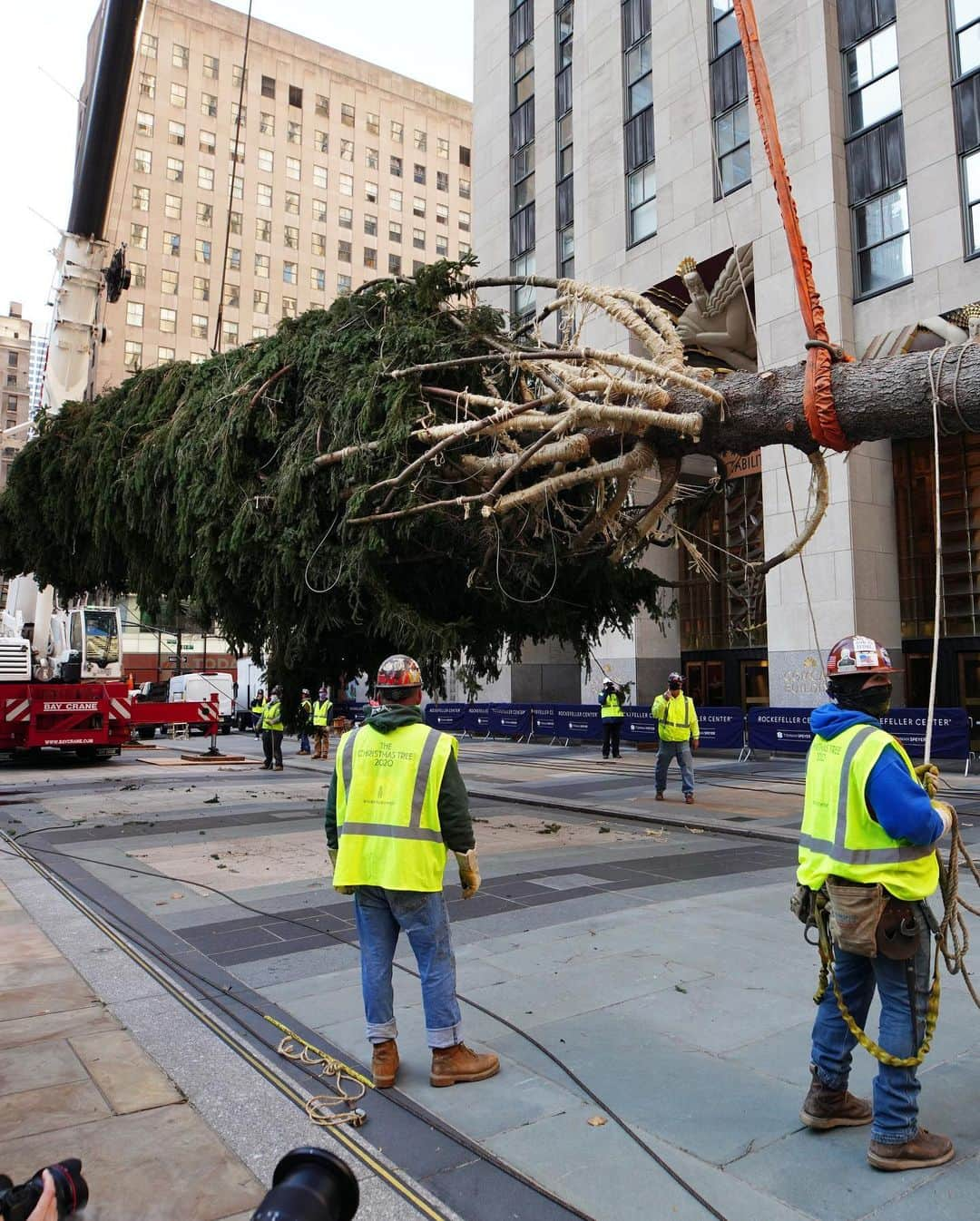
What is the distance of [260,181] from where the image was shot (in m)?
66.7

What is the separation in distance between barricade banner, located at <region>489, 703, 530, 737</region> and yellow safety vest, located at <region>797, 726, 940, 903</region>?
961 inches

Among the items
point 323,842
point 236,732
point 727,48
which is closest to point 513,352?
point 323,842

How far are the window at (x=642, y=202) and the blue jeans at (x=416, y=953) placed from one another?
25.1 m

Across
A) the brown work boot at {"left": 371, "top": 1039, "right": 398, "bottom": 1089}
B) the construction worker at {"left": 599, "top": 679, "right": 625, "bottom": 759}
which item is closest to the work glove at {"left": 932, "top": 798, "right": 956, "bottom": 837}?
the brown work boot at {"left": 371, "top": 1039, "right": 398, "bottom": 1089}

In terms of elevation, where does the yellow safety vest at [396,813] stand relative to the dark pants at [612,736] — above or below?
above

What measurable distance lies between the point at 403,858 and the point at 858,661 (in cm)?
208

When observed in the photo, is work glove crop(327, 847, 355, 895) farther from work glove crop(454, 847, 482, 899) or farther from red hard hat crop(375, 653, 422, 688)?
red hard hat crop(375, 653, 422, 688)

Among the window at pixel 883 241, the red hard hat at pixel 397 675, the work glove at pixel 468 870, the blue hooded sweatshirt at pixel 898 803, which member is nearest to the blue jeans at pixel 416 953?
the work glove at pixel 468 870

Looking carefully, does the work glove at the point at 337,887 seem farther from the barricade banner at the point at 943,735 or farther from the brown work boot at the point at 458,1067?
the barricade banner at the point at 943,735

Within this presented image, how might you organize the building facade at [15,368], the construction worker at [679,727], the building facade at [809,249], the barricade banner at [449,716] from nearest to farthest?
1. the construction worker at [679,727]
2. the building facade at [809,249]
3. the barricade banner at [449,716]
4. the building facade at [15,368]

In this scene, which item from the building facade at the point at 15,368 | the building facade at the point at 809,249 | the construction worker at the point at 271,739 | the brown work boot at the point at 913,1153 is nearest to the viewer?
the brown work boot at the point at 913,1153

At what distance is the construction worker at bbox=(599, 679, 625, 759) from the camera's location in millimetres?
20922

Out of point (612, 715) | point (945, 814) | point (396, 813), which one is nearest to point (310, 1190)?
point (945, 814)

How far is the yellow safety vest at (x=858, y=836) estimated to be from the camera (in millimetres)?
3229
